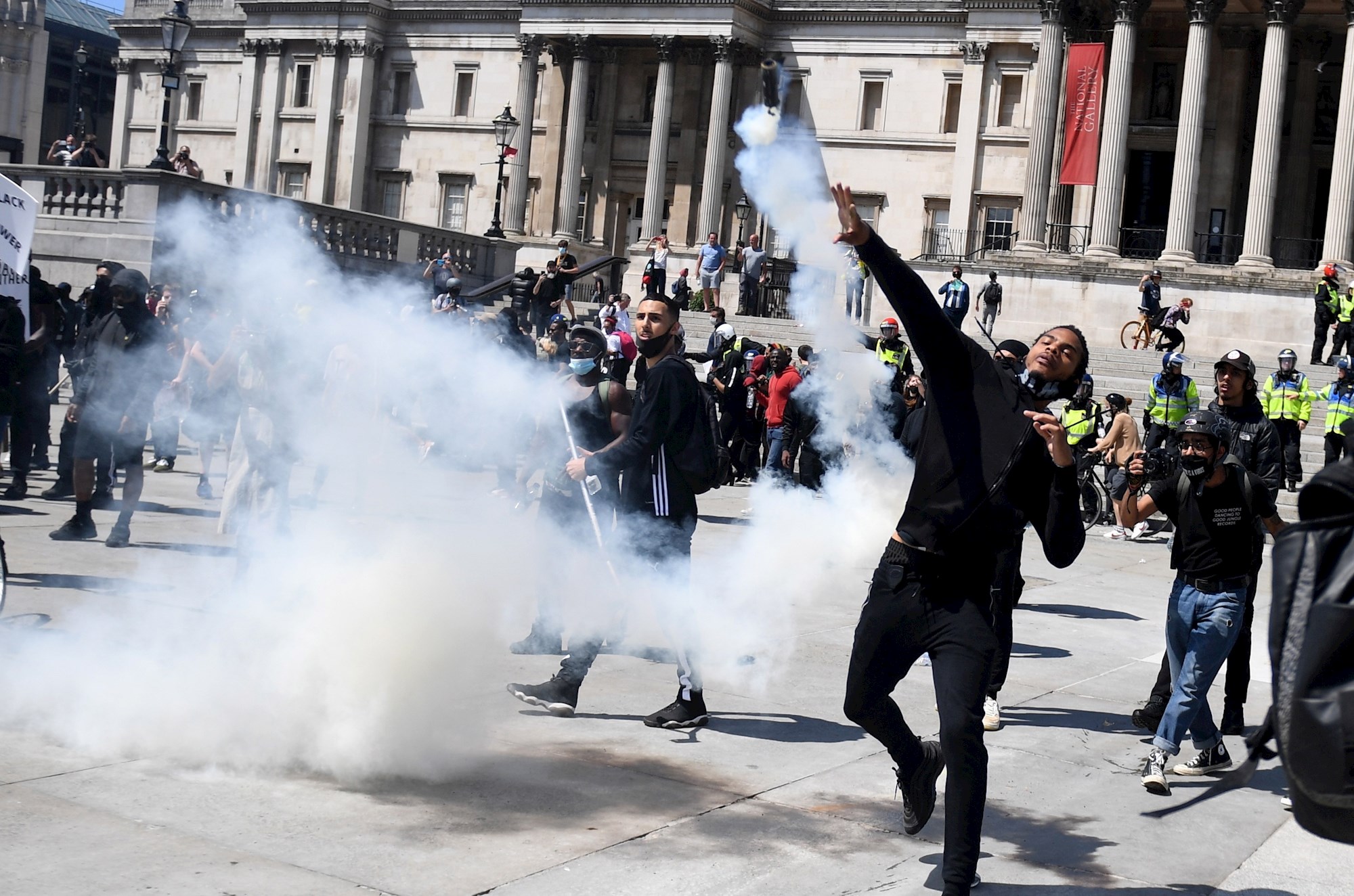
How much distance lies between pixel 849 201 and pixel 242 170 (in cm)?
5885

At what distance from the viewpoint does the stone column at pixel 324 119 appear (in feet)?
186

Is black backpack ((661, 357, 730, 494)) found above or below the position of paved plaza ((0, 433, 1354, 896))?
above

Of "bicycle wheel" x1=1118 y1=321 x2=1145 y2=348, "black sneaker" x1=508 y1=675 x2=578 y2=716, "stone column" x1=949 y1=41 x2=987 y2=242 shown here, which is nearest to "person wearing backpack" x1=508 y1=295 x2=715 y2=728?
"black sneaker" x1=508 y1=675 x2=578 y2=716

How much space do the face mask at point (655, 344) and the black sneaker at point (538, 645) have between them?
2.06 metres

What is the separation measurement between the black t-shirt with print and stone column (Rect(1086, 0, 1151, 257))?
3178 cm

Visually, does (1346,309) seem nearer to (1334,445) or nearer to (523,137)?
(1334,445)

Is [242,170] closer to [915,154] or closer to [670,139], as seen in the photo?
[670,139]

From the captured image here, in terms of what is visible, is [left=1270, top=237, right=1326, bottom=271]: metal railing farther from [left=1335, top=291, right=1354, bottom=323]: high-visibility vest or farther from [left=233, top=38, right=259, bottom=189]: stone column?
[left=233, top=38, right=259, bottom=189]: stone column

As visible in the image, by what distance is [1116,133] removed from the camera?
3791cm

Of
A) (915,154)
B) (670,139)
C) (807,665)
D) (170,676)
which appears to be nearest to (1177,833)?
(807,665)

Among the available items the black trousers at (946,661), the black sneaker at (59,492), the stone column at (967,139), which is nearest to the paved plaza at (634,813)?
the black trousers at (946,661)

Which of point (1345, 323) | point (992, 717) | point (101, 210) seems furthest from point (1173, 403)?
point (101, 210)

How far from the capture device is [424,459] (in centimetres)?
945

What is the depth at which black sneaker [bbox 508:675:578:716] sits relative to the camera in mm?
6982
